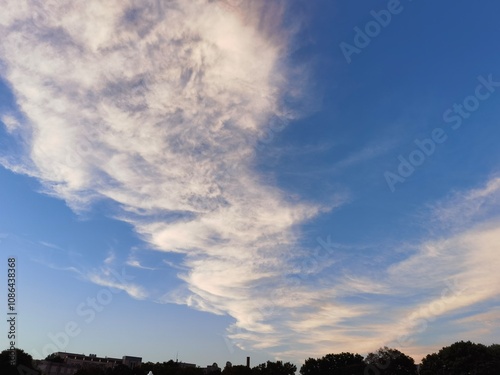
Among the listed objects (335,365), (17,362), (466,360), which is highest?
(335,365)

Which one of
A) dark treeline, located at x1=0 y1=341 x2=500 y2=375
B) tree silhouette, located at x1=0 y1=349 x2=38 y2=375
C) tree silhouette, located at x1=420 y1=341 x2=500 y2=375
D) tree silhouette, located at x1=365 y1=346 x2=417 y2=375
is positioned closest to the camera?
tree silhouette, located at x1=0 y1=349 x2=38 y2=375

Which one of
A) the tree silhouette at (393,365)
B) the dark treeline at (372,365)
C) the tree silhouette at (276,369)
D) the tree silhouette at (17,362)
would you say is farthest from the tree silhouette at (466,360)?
the tree silhouette at (17,362)

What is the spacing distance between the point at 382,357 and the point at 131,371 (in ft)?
249

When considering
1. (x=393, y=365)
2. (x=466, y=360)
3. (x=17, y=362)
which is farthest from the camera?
(x=393, y=365)

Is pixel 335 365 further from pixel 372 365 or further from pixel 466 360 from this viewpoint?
pixel 466 360

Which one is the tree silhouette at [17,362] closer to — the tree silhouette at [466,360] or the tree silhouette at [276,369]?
the tree silhouette at [276,369]

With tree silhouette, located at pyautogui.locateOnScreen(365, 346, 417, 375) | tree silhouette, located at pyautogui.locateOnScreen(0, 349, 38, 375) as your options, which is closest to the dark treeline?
tree silhouette, located at pyautogui.locateOnScreen(365, 346, 417, 375)

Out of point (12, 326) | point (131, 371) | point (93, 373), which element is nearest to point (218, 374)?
point (131, 371)

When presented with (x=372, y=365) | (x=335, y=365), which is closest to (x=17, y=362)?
(x=335, y=365)

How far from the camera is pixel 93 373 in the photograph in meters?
135

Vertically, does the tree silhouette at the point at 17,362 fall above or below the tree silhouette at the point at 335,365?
below

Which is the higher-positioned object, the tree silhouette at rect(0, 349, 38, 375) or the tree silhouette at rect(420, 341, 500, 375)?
the tree silhouette at rect(420, 341, 500, 375)

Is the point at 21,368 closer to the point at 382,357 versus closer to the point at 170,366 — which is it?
the point at 170,366

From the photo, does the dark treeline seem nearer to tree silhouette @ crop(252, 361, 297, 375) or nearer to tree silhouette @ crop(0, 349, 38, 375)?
tree silhouette @ crop(252, 361, 297, 375)
